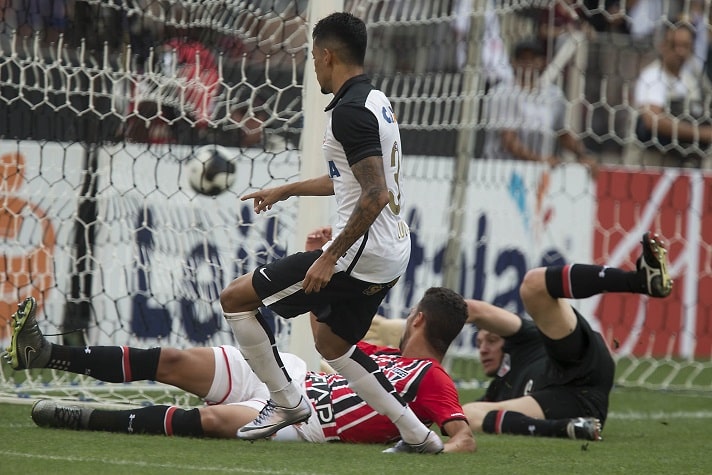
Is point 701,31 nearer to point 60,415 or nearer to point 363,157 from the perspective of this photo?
point 363,157

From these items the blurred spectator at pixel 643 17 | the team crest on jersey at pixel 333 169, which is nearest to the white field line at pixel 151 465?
the team crest on jersey at pixel 333 169

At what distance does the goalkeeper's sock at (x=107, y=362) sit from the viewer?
5477 millimetres

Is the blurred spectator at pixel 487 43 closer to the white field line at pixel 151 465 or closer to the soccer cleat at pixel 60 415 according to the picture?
the soccer cleat at pixel 60 415

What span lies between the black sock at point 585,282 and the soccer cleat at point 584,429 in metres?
0.66

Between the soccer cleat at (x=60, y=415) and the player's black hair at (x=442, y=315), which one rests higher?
the player's black hair at (x=442, y=315)

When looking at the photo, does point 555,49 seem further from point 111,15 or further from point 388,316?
point 111,15

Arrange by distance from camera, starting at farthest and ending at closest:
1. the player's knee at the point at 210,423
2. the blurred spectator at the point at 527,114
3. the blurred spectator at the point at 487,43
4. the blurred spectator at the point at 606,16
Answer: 1. the blurred spectator at the point at 606,16
2. the blurred spectator at the point at 527,114
3. the blurred spectator at the point at 487,43
4. the player's knee at the point at 210,423

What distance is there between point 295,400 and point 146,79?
2.41 metres

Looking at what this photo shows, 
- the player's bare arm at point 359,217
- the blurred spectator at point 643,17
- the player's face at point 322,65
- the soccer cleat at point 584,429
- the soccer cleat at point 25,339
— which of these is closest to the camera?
the player's bare arm at point 359,217

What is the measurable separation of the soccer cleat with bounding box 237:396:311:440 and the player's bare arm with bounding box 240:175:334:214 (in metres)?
0.85

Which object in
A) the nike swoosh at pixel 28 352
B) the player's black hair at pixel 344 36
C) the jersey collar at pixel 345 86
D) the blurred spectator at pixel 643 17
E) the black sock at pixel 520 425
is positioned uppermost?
the blurred spectator at pixel 643 17

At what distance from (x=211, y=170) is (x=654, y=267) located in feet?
8.25

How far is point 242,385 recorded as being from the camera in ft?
18.6

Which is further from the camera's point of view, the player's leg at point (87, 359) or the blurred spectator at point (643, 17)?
the blurred spectator at point (643, 17)
